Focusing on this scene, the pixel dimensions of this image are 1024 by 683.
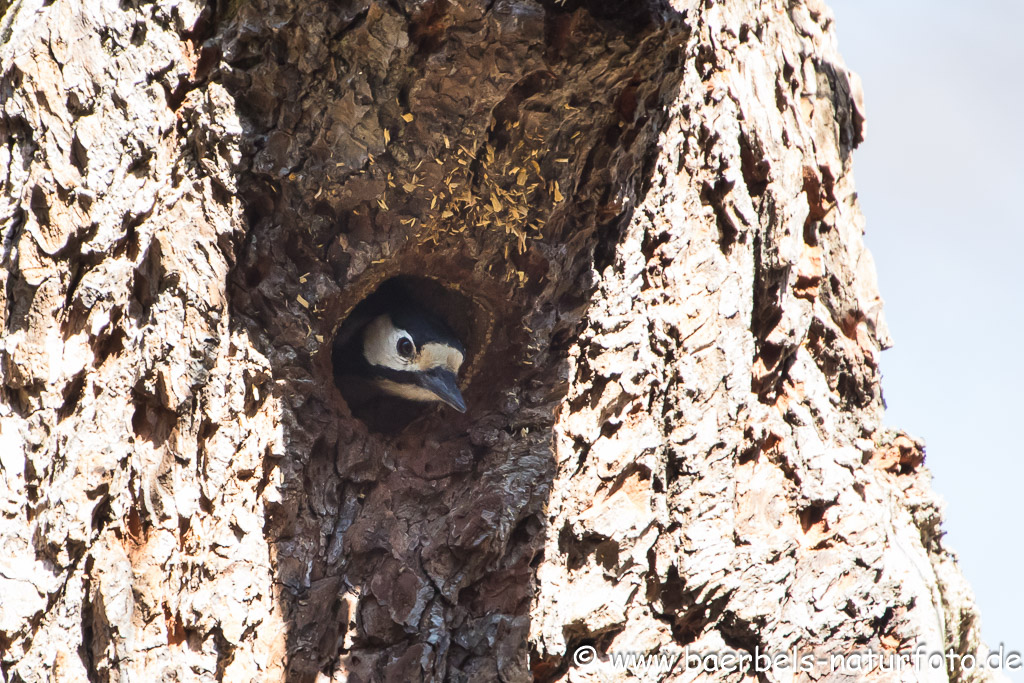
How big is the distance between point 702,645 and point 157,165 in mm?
2002

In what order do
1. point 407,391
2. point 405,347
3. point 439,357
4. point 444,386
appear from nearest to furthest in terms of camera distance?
point 444,386, point 439,357, point 407,391, point 405,347

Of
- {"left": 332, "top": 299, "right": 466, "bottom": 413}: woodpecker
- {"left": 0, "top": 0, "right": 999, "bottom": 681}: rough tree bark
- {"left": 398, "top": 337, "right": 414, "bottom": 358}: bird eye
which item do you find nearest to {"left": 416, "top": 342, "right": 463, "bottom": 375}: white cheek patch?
{"left": 332, "top": 299, "right": 466, "bottom": 413}: woodpecker

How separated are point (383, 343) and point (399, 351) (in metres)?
0.20

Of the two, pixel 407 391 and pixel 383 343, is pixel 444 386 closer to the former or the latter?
pixel 407 391

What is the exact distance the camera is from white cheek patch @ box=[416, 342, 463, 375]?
125 inches

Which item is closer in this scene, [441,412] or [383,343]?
[441,412]

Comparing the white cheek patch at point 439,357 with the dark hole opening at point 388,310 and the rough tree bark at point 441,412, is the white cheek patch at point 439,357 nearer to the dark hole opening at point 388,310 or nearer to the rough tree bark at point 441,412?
the dark hole opening at point 388,310

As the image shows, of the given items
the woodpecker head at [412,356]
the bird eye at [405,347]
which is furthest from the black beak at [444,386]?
the bird eye at [405,347]

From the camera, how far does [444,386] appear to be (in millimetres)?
2902

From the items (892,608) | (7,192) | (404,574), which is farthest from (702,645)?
(7,192)

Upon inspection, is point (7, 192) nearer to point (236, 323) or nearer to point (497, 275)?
point (236, 323)

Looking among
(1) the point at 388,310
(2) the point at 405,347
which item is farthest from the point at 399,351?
(1) the point at 388,310

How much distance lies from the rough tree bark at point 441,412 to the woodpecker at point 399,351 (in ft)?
0.92

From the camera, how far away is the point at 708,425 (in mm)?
2570
